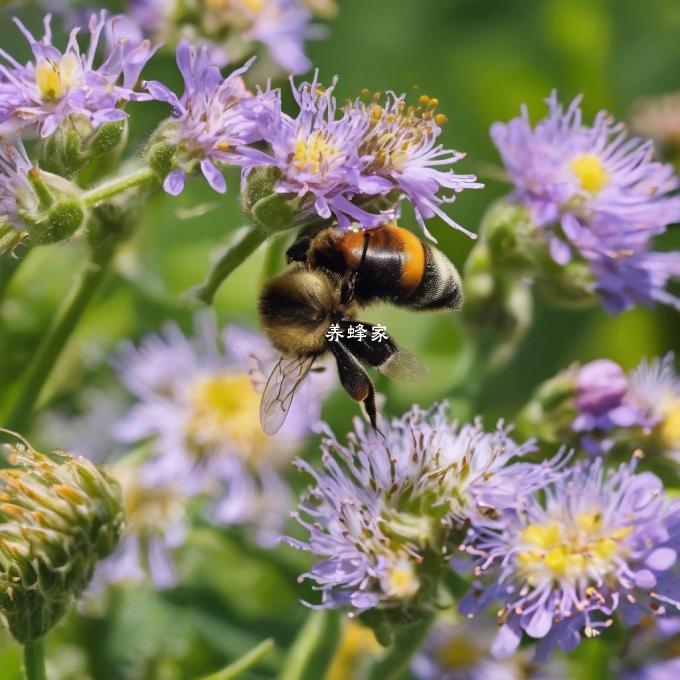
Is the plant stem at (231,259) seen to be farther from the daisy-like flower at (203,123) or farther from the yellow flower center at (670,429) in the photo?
the yellow flower center at (670,429)

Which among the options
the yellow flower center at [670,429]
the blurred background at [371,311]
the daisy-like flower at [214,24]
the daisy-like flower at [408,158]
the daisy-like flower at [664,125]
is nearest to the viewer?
the daisy-like flower at [408,158]

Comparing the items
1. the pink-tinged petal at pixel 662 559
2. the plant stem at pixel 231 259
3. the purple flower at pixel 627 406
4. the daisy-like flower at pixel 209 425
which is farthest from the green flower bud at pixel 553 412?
the plant stem at pixel 231 259

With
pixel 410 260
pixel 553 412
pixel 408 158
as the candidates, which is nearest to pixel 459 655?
pixel 553 412

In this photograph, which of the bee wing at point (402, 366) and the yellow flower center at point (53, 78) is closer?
the yellow flower center at point (53, 78)

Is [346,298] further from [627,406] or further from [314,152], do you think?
[627,406]

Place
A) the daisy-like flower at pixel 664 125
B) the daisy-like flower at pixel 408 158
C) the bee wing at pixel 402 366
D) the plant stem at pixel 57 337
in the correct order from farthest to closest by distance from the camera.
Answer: the daisy-like flower at pixel 664 125
the plant stem at pixel 57 337
the bee wing at pixel 402 366
the daisy-like flower at pixel 408 158

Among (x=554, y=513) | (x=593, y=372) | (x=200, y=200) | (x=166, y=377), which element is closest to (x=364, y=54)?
(x=200, y=200)

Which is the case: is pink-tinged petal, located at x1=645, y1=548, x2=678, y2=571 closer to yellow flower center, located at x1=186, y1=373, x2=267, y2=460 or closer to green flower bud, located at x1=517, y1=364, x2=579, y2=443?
green flower bud, located at x1=517, y1=364, x2=579, y2=443
